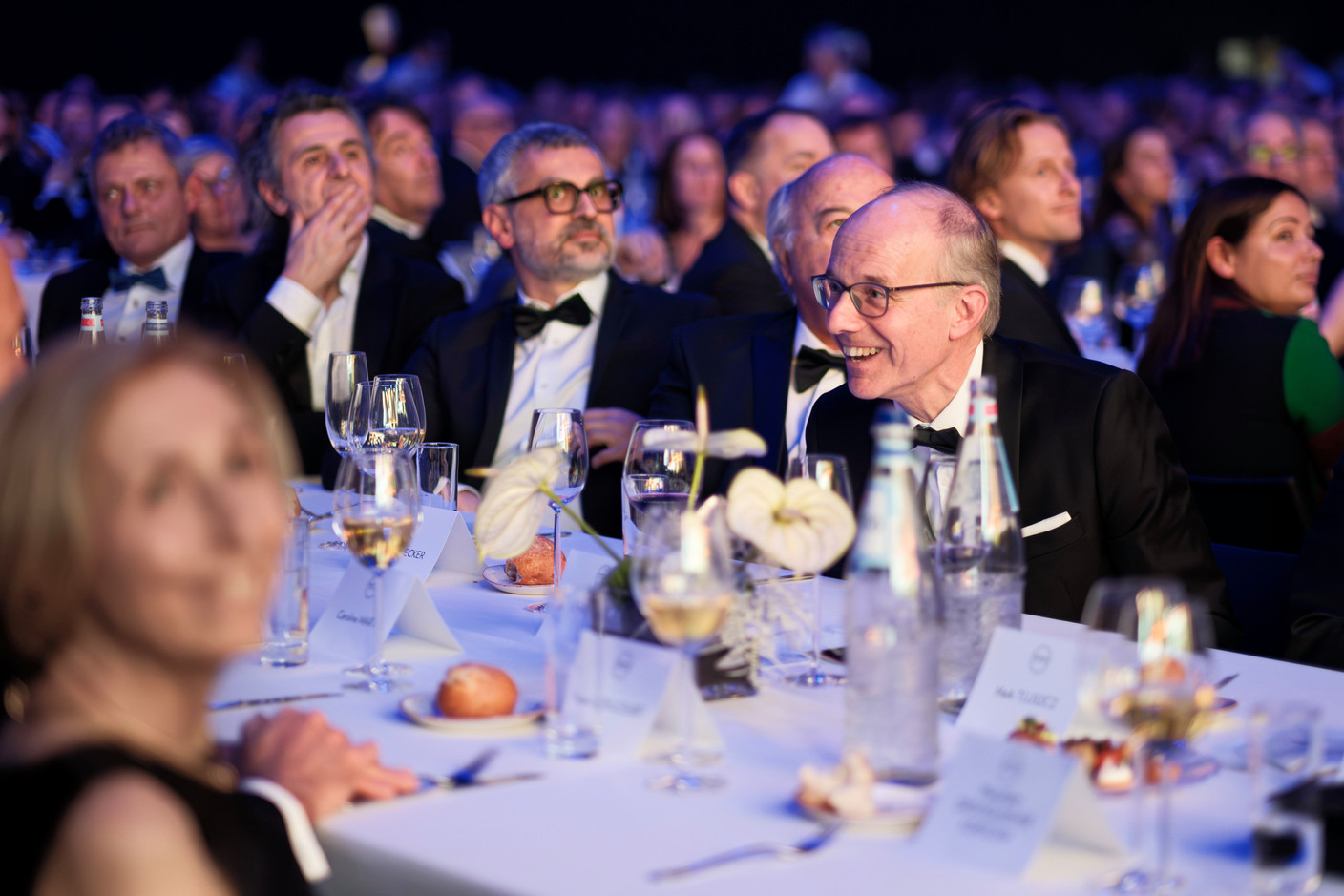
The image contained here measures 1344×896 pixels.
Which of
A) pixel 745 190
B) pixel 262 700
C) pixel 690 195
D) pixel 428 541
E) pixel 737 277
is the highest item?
pixel 690 195

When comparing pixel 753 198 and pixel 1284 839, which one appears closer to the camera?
pixel 1284 839

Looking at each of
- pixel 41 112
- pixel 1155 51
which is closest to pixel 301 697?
pixel 41 112

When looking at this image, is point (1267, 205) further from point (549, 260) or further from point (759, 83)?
point (759, 83)

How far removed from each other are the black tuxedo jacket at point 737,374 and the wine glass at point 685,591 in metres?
1.87

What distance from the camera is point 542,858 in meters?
1.27

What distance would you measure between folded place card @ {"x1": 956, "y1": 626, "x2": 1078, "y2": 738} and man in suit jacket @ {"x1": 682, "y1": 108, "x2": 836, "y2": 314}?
3365 mm

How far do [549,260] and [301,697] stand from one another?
2386mm

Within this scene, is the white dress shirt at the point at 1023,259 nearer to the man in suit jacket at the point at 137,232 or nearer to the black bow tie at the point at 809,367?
the black bow tie at the point at 809,367

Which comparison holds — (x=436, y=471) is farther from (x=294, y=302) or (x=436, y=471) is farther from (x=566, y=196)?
(x=294, y=302)

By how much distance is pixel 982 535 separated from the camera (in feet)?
5.95

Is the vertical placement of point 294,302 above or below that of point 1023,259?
below

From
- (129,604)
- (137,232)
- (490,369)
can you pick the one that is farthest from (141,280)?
(129,604)

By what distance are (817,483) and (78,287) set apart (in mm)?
4268

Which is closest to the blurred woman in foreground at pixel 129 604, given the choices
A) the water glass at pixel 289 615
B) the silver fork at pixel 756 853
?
the silver fork at pixel 756 853
